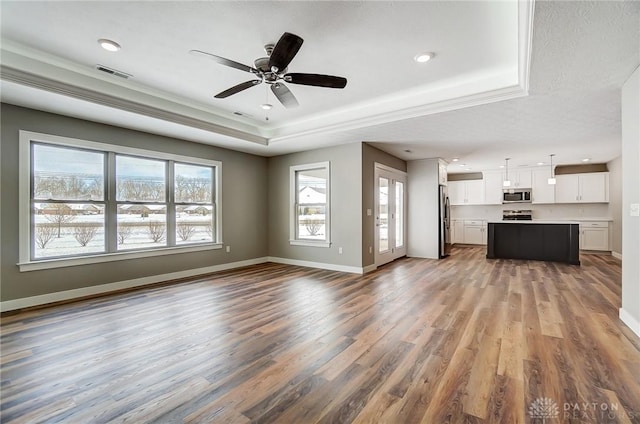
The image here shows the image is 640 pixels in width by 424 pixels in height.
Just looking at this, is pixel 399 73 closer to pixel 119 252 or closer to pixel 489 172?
pixel 119 252

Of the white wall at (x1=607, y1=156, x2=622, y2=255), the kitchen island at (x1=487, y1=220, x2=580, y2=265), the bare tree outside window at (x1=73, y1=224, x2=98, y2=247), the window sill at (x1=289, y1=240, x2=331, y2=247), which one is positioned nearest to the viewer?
the bare tree outside window at (x1=73, y1=224, x2=98, y2=247)

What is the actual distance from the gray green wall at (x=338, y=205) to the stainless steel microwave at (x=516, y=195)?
6.32 meters

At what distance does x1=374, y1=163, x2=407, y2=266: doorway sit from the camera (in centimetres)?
646

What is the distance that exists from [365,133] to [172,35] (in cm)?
323

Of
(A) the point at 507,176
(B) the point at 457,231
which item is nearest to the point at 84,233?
(B) the point at 457,231

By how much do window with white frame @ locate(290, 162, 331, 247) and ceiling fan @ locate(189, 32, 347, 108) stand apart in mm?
3107

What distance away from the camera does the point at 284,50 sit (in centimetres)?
245

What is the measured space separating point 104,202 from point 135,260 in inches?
40.9

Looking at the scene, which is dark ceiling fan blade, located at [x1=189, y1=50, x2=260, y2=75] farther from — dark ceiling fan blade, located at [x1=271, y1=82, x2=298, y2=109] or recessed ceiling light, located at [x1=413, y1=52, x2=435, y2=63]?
recessed ceiling light, located at [x1=413, y1=52, x2=435, y2=63]

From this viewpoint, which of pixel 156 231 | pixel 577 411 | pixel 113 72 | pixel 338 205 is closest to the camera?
pixel 577 411

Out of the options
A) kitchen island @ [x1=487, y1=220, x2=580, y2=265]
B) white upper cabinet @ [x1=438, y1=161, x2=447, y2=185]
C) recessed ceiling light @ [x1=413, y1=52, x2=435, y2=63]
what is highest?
recessed ceiling light @ [x1=413, y1=52, x2=435, y2=63]

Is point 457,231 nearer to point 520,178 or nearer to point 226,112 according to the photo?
point 520,178

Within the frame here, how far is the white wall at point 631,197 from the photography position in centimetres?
288

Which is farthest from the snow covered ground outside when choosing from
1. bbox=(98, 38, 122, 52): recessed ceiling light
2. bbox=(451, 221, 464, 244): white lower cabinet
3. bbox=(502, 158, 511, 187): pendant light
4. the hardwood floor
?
bbox=(451, 221, 464, 244): white lower cabinet
